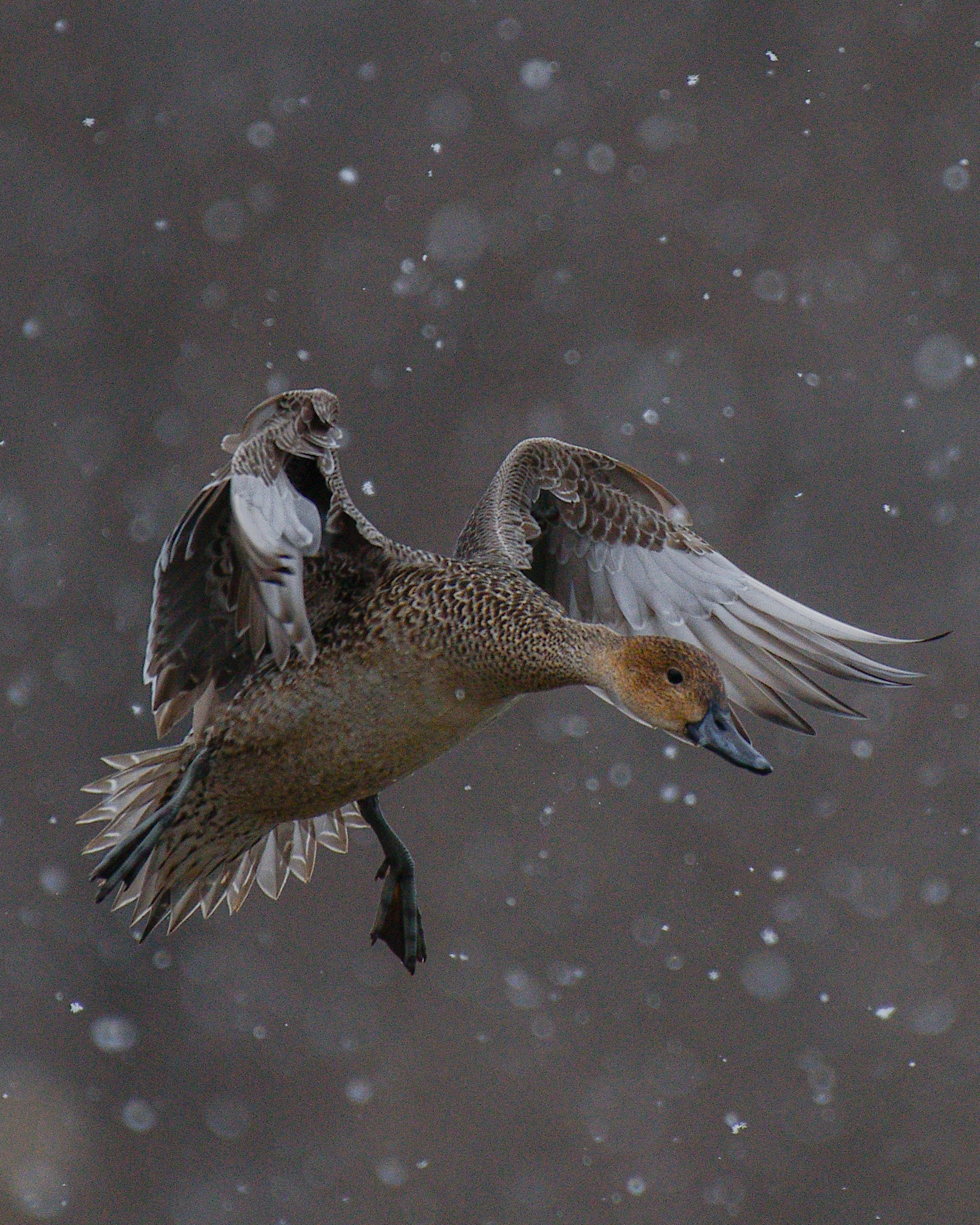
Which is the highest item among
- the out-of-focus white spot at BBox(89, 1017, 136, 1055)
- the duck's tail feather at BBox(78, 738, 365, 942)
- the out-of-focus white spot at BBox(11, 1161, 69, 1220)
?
the duck's tail feather at BBox(78, 738, 365, 942)

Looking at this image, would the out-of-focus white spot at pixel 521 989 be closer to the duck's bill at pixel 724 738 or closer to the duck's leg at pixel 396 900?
the duck's leg at pixel 396 900

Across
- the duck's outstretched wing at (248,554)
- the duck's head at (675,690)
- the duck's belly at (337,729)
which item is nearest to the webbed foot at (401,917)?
the duck's belly at (337,729)

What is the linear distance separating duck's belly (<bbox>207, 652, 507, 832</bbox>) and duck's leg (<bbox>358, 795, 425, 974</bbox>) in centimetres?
28

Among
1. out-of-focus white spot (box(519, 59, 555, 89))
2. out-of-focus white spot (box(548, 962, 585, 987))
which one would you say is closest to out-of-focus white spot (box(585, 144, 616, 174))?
out-of-focus white spot (box(519, 59, 555, 89))

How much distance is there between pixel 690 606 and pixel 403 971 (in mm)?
3550

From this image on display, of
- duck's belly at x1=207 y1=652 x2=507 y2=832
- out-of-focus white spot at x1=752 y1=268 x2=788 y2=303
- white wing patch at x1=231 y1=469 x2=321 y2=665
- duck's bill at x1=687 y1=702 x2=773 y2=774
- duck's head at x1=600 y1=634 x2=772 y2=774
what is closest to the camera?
white wing patch at x1=231 y1=469 x2=321 y2=665

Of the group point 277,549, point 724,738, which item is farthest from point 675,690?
point 277,549

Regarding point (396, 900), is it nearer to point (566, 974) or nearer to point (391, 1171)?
point (566, 974)

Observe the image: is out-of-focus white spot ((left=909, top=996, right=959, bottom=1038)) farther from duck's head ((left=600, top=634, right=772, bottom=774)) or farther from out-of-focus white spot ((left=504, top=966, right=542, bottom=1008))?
duck's head ((left=600, top=634, right=772, bottom=774))

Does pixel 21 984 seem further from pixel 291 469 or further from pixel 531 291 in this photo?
pixel 291 469

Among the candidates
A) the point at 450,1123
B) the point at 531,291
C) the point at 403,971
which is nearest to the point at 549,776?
the point at 403,971

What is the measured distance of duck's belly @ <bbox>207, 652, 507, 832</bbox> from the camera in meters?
2.42

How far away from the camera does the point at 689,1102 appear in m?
6.18

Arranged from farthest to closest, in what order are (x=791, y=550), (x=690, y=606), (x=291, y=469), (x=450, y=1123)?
(x=450, y=1123)
(x=791, y=550)
(x=690, y=606)
(x=291, y=469)
